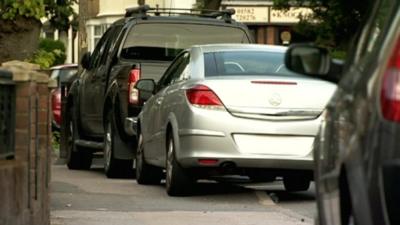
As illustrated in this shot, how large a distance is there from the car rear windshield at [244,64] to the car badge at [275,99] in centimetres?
38

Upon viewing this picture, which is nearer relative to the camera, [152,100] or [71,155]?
[152,100]

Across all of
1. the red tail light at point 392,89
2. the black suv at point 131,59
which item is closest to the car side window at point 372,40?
the red tail light at point 392,89

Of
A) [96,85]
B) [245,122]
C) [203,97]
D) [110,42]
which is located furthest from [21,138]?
[96,85]

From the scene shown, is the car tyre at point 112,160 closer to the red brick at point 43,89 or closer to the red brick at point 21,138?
the red brick at point 43,89

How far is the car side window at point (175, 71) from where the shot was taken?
1167 centimetres

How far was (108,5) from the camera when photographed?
147ft

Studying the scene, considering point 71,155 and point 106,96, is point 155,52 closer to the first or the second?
point 106,96

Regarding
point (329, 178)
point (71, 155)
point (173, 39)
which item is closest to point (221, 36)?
point (173, 39)

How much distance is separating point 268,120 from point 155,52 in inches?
147

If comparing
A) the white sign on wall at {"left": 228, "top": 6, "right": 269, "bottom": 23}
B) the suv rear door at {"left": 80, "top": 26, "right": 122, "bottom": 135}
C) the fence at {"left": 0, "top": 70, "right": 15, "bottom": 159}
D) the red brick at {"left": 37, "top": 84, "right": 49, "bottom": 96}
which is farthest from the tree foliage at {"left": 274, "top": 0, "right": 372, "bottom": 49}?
the fence at {"left": 0, "top": 70, "right": 15, "bottom": 159}

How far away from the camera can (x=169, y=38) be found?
549 inches

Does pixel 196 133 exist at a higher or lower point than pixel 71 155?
higher

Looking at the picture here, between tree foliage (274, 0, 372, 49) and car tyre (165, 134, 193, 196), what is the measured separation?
2526 cm

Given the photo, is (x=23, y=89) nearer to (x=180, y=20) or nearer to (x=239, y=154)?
(x=239, y=154)
